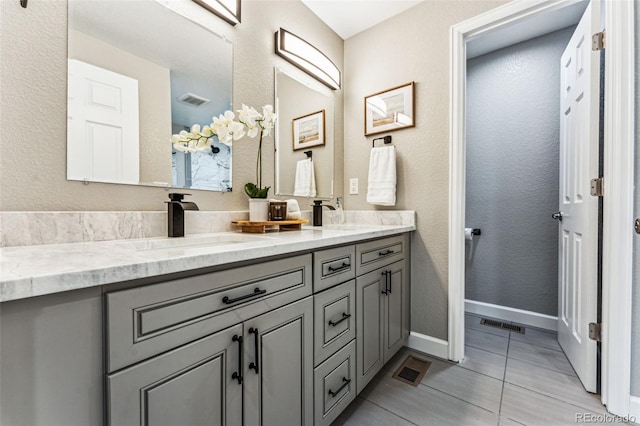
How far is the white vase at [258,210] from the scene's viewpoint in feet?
4.63

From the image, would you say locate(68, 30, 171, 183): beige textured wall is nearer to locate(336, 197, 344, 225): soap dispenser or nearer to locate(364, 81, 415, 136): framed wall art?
locate(336, 197, 344, 225): soap dispenser

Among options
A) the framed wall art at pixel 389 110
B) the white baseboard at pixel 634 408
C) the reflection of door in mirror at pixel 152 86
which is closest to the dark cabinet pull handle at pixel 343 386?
the reflection of door in mirror at pixel 152 86

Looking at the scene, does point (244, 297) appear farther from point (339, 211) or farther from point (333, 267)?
point (339, 211)

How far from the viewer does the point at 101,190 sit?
1033mm

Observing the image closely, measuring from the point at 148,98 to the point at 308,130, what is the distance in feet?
3.43

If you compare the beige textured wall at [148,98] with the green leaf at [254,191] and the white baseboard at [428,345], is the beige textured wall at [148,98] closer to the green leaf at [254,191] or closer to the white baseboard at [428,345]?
the green leaf at [254,191]

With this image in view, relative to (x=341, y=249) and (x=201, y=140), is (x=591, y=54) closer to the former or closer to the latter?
(x=341, y=249)

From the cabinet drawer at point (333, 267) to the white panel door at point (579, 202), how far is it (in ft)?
4.10

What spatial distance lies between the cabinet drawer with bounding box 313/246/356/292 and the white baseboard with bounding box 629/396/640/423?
4.57ft

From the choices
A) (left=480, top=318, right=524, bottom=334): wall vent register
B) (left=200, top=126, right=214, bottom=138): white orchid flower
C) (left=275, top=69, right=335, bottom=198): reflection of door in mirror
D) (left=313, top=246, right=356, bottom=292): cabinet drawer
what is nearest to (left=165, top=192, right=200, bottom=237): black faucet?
(left=200, top=126, right=214, bottom=138): white orchid flower

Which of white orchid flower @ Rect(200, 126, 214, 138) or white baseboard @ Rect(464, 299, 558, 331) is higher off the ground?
white orchid flower @ Rect(200, 126, 214, 138)

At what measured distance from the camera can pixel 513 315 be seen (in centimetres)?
235

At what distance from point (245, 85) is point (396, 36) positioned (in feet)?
3.97

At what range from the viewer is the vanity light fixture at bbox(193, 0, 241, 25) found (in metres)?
1.34
